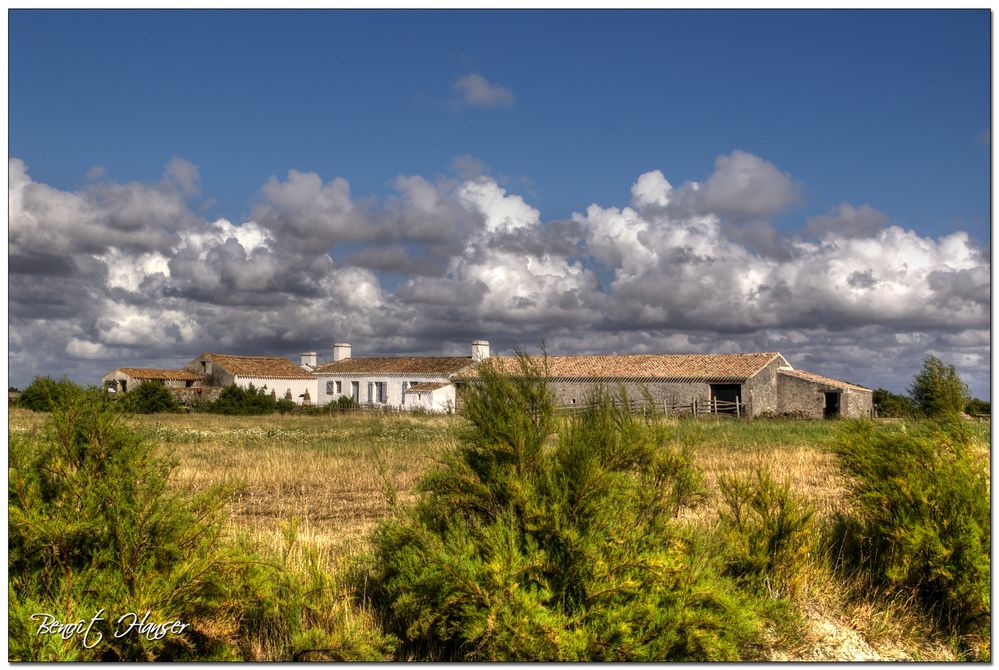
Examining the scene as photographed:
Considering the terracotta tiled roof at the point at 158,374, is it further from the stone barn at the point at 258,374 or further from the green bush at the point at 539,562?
the green bush at the point at 539,562

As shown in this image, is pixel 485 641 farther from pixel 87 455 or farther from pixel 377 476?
pixel 377 476

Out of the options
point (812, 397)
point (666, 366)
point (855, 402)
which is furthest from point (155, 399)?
point (855, 402)

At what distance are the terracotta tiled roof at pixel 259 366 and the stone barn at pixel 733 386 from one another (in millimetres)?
24711

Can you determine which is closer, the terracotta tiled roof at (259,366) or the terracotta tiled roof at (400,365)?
the terracotta tiled roof at (400,365)

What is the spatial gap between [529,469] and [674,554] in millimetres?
1188

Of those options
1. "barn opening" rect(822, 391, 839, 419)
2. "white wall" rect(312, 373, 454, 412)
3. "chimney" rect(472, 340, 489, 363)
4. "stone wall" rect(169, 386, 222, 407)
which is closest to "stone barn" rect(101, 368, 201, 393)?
"stone wall" rect(169, 386, 222, 407)

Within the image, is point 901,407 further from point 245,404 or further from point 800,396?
point 245,404

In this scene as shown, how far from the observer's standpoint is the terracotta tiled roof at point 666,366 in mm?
45000

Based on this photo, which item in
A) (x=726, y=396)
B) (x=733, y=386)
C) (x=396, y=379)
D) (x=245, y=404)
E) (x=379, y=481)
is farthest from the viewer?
(x=396, y=379)

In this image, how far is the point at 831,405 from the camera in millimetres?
45188

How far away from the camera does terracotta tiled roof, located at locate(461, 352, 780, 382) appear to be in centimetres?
4500

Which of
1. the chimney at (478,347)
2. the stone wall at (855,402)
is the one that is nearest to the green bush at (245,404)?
the chimney at (478,347)

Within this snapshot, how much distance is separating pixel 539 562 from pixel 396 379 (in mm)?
51669

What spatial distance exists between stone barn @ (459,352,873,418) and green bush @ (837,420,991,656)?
35.8m
